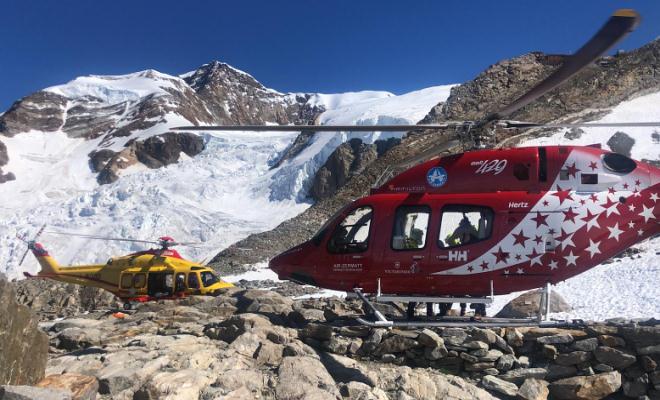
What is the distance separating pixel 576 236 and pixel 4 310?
6040 mm

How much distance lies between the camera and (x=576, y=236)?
620 cm

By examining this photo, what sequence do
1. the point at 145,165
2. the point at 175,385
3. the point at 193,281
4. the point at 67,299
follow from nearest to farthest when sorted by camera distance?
the point at 175,385
the point at 193,281
the point at 67,299
the point at 145,165

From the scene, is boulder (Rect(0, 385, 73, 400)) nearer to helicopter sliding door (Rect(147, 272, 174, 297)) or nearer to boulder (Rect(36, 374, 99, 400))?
boulder (Rect(36, 374, 99, 400))

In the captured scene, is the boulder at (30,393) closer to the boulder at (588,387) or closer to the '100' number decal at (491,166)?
the boulder at (588,387)

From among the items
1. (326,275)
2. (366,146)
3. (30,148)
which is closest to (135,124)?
(30,148)

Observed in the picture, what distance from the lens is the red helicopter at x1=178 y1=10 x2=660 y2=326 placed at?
6.20 meters

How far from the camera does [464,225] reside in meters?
6.56

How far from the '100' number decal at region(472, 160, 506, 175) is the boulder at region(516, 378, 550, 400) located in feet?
8.49

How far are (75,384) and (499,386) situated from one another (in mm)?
4270

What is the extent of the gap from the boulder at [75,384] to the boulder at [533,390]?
4253mm

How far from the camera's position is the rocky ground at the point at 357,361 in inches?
183

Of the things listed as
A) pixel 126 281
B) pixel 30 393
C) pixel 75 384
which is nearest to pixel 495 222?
pixel 75 384

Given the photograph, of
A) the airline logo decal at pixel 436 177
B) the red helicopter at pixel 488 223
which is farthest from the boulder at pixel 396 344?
the airline logo decal at pixel 436 177

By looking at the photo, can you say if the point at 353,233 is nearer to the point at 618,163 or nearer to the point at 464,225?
the point at 464,225
